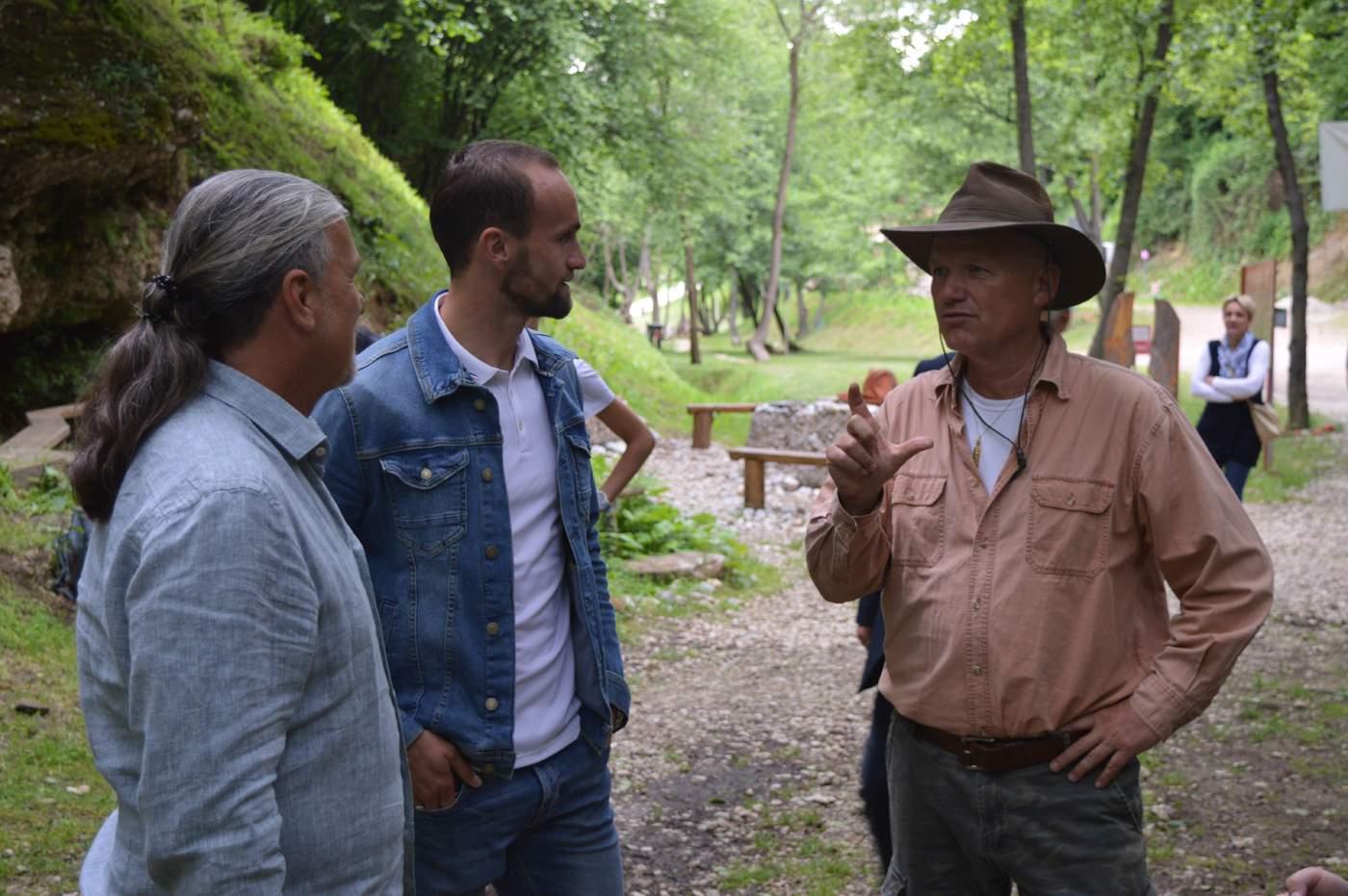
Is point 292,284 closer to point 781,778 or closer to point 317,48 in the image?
point 781,778

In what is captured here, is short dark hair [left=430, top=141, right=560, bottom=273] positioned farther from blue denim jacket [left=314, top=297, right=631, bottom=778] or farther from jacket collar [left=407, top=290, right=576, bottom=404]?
blue denim jacket [left=314, top=297, right=631, bottom=778]

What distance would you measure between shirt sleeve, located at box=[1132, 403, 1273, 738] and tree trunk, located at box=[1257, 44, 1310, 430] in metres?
18.0

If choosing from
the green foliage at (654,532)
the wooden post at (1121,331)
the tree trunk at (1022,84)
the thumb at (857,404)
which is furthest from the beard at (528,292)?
the tree trunk at (1022,84)

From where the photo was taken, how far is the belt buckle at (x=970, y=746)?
110 inches

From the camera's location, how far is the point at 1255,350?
32.4 ft

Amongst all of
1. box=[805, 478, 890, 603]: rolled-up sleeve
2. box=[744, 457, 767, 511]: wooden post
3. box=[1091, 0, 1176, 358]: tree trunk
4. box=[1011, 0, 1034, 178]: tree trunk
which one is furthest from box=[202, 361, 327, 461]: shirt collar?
box=[1011, 0, 1034, 178]: tree trunk

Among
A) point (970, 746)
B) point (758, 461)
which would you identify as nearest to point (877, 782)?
point (970, 746)

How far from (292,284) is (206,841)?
769mm

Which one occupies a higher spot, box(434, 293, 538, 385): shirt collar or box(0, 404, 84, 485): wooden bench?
box(434, 293, 538, 385): shirt collar

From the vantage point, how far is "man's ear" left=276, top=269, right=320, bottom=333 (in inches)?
73.7

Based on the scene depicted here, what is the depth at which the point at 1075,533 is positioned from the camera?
110 inches

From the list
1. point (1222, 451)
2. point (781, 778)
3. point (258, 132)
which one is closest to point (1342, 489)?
point (1222, 451)

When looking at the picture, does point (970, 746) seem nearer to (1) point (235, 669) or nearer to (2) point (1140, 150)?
(1) point (235, 669)

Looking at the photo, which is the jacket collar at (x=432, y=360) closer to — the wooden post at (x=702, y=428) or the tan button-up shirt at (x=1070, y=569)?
the tan button-up shirt at (x=1070, y=569)
